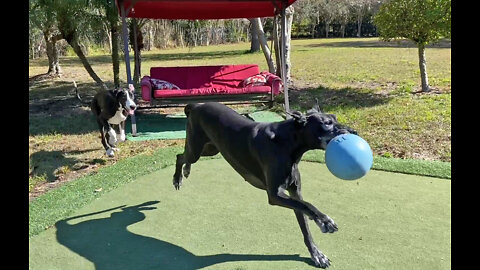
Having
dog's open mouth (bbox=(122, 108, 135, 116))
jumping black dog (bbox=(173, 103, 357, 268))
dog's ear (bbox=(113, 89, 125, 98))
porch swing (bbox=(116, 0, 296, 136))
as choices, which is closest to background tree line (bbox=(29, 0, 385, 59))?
porch swing (bbox=(116, 0, 296, 136))

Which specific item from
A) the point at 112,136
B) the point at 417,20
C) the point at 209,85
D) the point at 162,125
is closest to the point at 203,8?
the point at 209,85

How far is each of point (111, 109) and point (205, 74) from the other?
4055mm

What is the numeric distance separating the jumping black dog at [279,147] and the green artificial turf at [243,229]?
422 millimetres

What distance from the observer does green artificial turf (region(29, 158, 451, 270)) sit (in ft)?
10.8

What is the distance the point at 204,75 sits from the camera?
32.5ft

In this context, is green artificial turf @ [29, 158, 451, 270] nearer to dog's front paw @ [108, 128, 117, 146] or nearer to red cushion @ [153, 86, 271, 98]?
dog's front paw @ [108, 128, 117, 146]

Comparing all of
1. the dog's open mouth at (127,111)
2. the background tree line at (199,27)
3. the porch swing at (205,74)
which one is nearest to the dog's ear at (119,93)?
the dog's open mouth at (127,111)

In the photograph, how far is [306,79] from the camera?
47.2 feet

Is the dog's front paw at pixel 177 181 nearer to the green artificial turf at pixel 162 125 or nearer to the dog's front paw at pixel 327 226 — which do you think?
the dog's front paw at pixel 327 226

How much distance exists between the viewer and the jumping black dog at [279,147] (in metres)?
2.82

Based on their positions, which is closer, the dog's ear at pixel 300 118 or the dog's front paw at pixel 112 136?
the dog's ear at pixel 300 118
